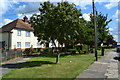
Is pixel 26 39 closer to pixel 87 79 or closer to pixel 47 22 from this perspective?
pixel 47 22

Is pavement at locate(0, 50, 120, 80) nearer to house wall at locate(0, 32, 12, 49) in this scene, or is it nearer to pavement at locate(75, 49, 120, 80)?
pavement at locate(75, 49, 120, 80)

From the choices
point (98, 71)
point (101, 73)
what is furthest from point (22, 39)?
point (101, 73)

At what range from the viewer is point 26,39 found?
3238 cm

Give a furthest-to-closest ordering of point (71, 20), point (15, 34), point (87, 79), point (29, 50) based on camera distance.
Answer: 1. point (15, 34)
2. point (29, 50)
3. point (71, 20)
4. point (87, 79)

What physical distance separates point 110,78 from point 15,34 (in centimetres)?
2505

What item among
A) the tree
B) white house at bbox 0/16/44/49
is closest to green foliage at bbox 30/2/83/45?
the tree

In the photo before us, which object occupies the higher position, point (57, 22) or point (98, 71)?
point (57, 22)

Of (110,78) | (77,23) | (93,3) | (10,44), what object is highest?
(93,3)

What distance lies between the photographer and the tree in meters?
11.3

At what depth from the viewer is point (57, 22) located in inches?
446

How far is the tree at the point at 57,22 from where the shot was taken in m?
11.3

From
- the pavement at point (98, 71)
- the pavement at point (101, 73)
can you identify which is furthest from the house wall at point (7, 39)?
the pavement at point (101, 73)

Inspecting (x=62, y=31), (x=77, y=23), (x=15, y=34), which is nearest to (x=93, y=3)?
(x=77, y=23)

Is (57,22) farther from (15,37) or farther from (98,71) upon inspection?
(15,37)
